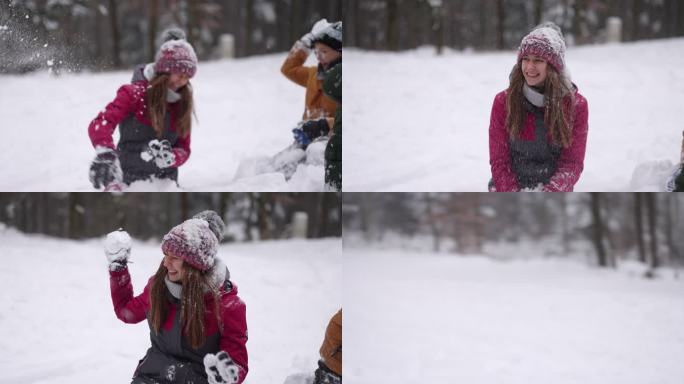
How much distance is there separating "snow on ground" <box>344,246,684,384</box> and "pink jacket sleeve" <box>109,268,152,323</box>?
39.2 inches

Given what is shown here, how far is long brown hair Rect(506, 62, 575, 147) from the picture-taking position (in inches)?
90.3

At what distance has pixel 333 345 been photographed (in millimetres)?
2859

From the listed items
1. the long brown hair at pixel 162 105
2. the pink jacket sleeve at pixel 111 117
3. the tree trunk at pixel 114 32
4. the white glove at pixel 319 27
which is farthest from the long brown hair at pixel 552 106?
the tree trunk at pixel 114 32

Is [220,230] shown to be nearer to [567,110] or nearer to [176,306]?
[176,306]

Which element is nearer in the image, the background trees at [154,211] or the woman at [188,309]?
the woman at [188,309]

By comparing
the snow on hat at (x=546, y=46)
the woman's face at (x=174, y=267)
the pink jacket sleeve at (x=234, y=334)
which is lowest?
the pink jacket sleeve at (x=234, y=334)

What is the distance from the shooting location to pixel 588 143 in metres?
2.45

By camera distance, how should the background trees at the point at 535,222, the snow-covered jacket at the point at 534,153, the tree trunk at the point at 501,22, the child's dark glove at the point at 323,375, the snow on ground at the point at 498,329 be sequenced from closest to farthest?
the snow-covered jacket at the point at 534,153 < the tree trunk at the point at 501,22 < the child's dark glove at the point at 323,375 < the snow on ground at the point at 498,329 < the background trees at the point at 535,222

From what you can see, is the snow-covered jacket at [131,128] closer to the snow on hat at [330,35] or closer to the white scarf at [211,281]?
the white scarf at [211,281]

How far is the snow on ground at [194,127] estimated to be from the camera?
2596 mm

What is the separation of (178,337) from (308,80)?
3.11 ft

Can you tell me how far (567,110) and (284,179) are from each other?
962mm

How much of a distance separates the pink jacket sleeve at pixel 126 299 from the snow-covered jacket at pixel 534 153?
115 cm

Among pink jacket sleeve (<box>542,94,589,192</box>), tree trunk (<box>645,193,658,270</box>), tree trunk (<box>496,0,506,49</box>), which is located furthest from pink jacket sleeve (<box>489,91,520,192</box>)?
tree trunk (<box>645,193,658,270</box>)
